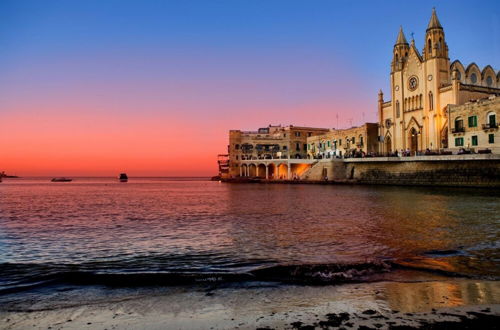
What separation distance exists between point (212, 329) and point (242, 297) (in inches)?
60.4

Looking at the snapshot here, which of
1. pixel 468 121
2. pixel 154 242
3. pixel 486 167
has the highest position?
pixel 468 121

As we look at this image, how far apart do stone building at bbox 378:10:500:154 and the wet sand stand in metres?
46.2

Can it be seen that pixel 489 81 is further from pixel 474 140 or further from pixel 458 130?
pixel 474 140

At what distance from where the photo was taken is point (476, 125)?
131 feet

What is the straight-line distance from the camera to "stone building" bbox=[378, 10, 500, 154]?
48344 millimetres

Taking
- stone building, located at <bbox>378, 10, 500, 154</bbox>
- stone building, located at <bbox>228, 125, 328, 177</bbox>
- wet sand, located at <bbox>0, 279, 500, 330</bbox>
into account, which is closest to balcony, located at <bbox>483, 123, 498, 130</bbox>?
stone building, located at <bbox>378, 10, 500, 154</bbox>

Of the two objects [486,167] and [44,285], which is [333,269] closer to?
[44,285]

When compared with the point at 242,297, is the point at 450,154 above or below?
above

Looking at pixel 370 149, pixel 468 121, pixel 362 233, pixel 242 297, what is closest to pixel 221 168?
pixel 370 149

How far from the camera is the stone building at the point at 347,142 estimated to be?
205ft

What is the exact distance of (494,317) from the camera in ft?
16.8

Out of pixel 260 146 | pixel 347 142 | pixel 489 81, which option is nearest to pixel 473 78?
pixel 489 81

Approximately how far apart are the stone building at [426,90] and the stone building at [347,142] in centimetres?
239

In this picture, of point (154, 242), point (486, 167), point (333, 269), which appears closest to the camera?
point (333, 269)
